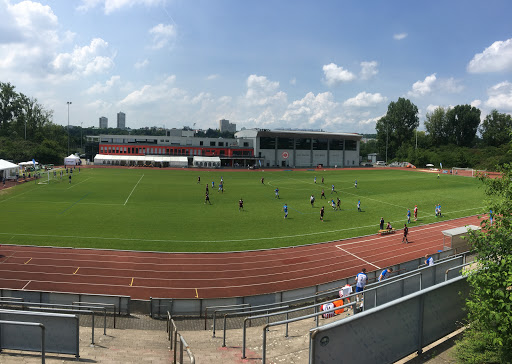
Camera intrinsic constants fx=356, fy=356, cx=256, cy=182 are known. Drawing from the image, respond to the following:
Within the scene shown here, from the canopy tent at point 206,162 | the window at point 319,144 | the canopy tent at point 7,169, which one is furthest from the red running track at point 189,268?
the window at point 319,144

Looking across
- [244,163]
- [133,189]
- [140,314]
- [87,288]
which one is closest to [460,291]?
[140,314]

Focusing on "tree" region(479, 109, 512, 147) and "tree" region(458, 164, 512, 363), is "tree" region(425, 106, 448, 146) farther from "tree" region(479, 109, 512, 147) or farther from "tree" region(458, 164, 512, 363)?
"tree" region(458, 164, 512, 363)

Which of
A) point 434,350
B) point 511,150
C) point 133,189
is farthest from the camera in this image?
point 133,189

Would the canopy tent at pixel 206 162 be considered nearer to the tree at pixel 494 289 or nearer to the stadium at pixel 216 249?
the stadium at pixel 216 249

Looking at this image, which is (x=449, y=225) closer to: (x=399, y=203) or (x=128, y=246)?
(x=399, y=203)

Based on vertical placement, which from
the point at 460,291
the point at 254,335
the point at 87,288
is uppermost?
the point at 460,291

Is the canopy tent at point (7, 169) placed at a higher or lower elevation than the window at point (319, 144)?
lower

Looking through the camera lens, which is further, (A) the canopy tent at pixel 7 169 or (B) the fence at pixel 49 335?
(A) the canopy tent at pixel 7 169

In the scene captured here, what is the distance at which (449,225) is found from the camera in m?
34.8

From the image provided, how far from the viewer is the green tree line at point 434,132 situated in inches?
4198

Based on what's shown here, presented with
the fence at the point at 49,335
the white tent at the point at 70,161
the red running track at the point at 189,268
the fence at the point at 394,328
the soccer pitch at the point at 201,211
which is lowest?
the red running track at the point at 189,268

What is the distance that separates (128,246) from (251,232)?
10344mm

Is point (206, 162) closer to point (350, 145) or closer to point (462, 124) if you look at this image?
point (350, 145)

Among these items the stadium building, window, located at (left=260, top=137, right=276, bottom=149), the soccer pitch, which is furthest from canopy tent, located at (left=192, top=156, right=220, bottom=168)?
the soccer pitch
